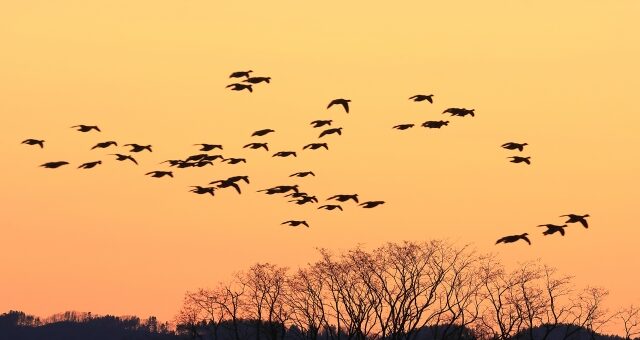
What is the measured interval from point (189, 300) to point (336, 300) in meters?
22.3

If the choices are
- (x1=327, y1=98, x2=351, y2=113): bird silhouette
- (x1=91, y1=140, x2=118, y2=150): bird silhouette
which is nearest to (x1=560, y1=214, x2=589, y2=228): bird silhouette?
(x1=327, y1=98, x2=351, y2=113): bird silhouette

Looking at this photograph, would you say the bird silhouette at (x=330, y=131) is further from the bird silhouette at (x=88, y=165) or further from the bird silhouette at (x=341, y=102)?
the bird silhouette at (x=88, y=165)

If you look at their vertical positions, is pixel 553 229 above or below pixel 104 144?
below

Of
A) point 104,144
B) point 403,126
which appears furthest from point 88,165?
point 403,126

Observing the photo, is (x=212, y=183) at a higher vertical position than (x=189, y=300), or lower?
lower

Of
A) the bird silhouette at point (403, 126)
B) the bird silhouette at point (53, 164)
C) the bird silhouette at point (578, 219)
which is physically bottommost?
the bird silhouette at point (578, 219)

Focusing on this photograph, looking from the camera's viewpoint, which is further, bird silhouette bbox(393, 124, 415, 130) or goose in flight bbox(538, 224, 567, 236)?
bird silhouette bbox(393, 124, 415, 130)

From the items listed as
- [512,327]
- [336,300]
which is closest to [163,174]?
[336,300]

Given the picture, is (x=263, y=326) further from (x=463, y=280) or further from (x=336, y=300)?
(x=463, y=280)

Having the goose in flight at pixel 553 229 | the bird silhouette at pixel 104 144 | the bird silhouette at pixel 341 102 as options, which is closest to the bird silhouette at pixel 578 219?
the goose in flight at pixel 553 229

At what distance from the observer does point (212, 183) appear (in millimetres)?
48781

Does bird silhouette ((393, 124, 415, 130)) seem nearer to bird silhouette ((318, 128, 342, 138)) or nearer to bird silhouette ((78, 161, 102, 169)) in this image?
bird silhouette ((318, 128, 342, 138))

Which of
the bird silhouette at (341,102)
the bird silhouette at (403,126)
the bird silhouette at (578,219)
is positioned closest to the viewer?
the bird silhouette at (578,219)

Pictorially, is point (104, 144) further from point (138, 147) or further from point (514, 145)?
point (514, 145)
